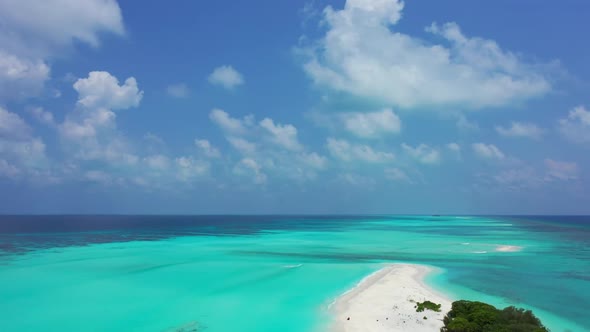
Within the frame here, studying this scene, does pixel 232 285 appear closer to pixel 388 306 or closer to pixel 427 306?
pixel 388 306

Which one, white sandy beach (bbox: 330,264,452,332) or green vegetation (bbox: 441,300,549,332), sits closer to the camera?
green vegetation (bbox: 441,300,549,332)

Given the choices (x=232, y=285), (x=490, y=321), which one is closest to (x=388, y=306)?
(x=490, y=321)

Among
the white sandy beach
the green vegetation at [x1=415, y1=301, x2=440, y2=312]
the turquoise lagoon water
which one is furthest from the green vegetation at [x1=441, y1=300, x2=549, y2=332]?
the turquoise lagoon water

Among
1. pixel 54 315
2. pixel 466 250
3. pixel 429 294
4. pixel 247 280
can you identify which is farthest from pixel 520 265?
pixel 54 315

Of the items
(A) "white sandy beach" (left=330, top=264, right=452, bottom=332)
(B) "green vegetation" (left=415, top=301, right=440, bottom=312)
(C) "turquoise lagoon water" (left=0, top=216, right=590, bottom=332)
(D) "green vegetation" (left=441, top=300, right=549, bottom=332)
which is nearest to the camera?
(D) "green vegetation" (left=441, top=300, right=549, bottom=332)

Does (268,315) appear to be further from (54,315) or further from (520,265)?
(520,265)

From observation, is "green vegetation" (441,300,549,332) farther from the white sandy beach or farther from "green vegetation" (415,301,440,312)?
"green vegetation" (415,301,440,312)

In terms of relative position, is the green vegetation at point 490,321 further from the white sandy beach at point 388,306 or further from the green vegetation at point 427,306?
the green vegetation at point 427,306
